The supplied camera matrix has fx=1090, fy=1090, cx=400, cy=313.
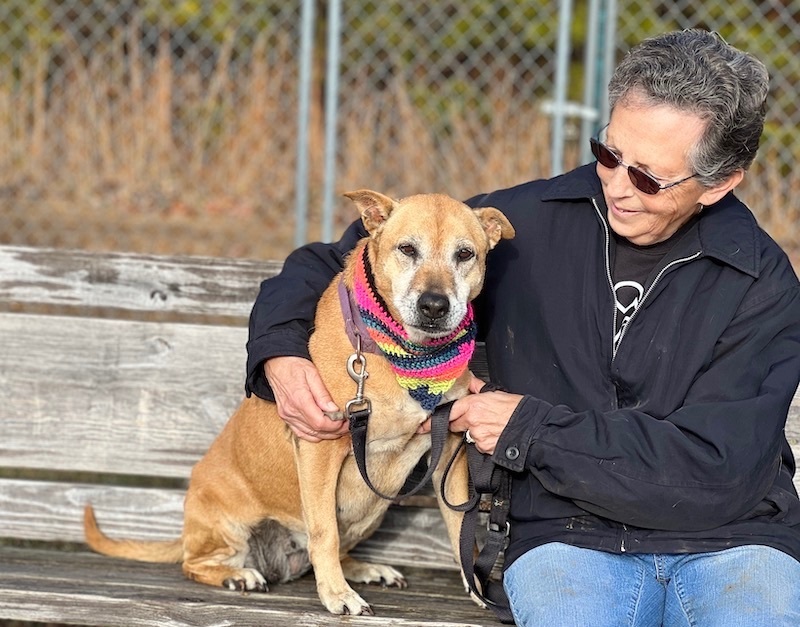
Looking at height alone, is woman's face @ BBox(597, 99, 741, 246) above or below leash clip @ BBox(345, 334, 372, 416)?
above

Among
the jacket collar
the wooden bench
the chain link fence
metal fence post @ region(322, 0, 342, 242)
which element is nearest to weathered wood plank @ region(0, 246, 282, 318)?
the wooden bench

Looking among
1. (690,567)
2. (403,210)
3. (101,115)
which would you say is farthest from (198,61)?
(690,567)

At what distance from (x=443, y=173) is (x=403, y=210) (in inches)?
173

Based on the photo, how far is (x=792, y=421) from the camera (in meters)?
2.99

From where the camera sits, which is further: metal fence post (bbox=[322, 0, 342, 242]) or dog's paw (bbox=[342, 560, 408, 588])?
metal fence post (bbox=[322, 0, 342, 242])

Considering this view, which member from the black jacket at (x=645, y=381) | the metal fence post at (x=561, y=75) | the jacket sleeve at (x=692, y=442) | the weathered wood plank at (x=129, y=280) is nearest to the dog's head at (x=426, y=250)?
the black jacket at (x=645, y=381)

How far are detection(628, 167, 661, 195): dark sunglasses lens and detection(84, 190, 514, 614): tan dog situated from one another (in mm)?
360

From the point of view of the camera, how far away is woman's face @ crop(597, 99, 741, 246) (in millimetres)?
2453

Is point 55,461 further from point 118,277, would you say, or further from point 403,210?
point 403,210

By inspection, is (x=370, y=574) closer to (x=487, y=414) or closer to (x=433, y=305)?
(x=487, y=414)

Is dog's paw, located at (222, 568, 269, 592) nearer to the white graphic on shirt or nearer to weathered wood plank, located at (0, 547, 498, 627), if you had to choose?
weathered wood plank, located at (0, 547, 498, 627)

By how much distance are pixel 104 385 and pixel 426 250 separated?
3.63 ft

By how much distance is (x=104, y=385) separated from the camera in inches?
125

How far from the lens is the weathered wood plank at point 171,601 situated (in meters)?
2.48
